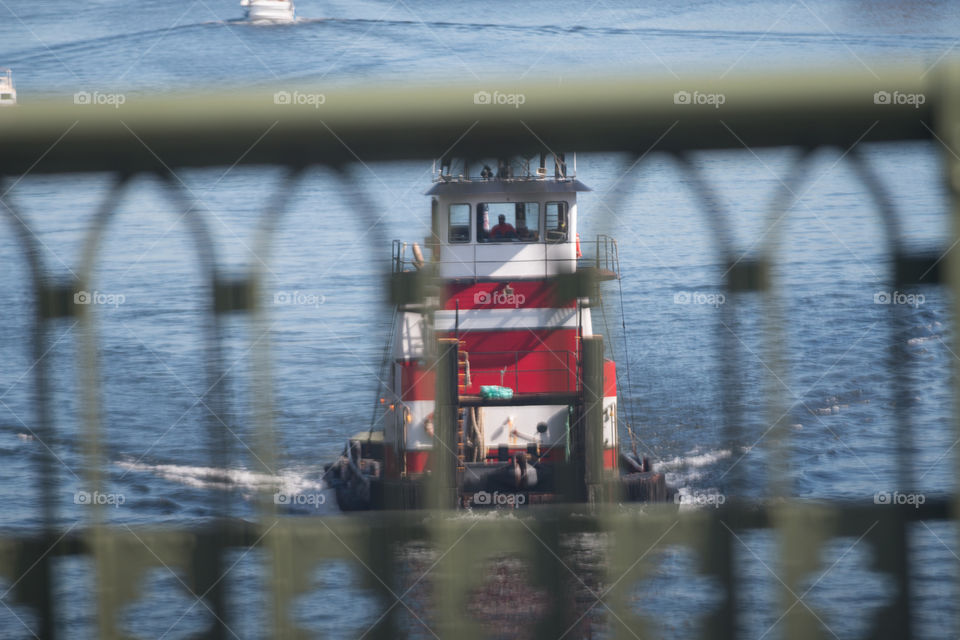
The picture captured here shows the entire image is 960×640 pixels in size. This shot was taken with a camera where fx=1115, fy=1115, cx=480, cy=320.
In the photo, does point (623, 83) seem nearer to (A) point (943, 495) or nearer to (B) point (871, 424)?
(A) point (943, 495)

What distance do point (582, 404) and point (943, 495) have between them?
656 cm

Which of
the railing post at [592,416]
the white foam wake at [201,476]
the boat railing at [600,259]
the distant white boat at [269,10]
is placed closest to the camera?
the boat railing at [600,259]

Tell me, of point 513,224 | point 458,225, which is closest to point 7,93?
point 458,225

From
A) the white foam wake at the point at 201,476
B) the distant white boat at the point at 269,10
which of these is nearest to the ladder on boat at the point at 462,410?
the white foam wake at the point at 201,476

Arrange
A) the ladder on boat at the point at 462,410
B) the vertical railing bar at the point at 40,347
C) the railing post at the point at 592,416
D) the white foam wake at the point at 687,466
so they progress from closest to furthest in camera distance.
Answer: the vertical railing bar at the point at 40,347 → the railing post at the point at 592,416 → the ladder on boat at the point at 462,410 → the white foam wake at the point at 687,466

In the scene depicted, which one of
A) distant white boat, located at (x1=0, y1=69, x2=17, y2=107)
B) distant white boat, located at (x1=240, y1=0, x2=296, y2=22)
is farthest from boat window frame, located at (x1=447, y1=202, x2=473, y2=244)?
distant white boat, located at (x1=240, y1=0, x2=296, y2=22)

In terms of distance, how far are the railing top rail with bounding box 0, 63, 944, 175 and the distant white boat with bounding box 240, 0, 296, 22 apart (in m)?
15.9

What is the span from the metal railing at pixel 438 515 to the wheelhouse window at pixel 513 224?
7510mm

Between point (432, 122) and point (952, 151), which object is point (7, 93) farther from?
point (952, 151)

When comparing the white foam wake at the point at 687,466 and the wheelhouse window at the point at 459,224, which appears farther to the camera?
the white foam wake at the point at 687,466

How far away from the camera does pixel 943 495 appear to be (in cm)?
185

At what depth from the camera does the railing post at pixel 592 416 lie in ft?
22.7

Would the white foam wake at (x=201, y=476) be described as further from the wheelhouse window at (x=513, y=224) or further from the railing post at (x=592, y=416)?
the railing post at (x=592, y=416)

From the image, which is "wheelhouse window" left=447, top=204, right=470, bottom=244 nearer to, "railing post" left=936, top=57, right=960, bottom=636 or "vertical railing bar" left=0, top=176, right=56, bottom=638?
"vertical railing bar" left=0, top=176, right=56, bottom=638
